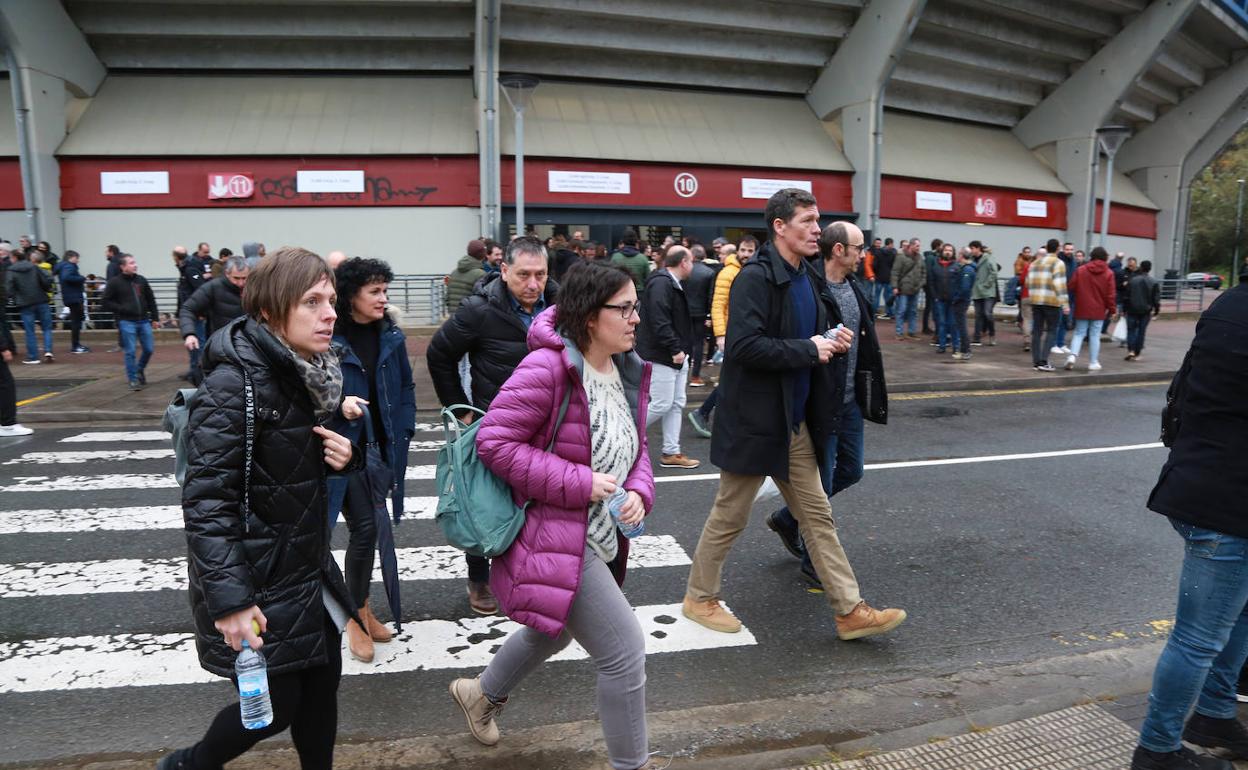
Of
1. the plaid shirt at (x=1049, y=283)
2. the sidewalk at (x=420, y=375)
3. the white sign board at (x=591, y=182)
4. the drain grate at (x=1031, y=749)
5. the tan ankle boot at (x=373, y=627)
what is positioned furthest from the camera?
the white sign board at (x=591, y=182)

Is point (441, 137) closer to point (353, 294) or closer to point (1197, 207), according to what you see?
point (353, 294)

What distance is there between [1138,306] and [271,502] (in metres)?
16.0

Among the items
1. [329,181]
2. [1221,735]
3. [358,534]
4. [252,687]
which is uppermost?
[329,181]

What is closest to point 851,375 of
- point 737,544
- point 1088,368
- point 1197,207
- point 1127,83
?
point 737,544

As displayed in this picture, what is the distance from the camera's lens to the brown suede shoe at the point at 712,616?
14.0ft

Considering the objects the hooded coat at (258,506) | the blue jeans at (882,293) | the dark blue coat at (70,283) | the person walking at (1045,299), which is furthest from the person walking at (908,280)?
the hooded coat at (258,506)

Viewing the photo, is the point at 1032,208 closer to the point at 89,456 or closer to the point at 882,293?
the point at 882,293

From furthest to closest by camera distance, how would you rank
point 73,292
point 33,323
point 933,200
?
point 933,200, point 73,292, point 33,323

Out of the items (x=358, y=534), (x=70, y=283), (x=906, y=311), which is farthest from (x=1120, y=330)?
(x=70, y=283)

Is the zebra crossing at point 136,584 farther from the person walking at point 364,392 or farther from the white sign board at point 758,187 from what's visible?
the white sign board at point 758,187

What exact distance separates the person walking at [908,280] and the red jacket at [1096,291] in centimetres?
354

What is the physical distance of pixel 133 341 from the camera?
11859 millimetres

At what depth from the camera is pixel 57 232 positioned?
18.6 meters

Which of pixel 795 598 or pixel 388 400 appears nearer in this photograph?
pixel 388 400
